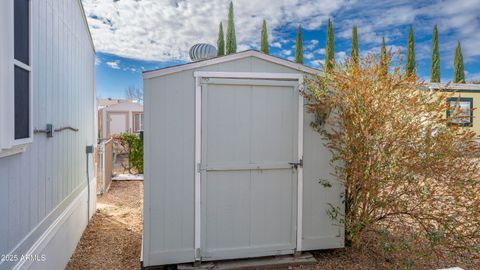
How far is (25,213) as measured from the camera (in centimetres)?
224

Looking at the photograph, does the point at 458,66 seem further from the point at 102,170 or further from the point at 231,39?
the point at 102,170

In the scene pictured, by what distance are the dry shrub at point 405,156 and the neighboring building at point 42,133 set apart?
9.16 ft

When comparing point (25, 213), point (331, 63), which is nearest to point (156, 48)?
point (331, 63)

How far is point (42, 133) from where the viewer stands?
8.66ft

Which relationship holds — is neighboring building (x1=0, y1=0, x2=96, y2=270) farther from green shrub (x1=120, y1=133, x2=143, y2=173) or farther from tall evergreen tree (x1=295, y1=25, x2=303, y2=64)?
tall evergreen tree (x1=295, y1=25, x2=303, y2=64)

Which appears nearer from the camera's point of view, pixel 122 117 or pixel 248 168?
pixel 248 168

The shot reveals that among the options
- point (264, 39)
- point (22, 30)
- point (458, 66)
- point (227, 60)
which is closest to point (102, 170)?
point (227, 60)

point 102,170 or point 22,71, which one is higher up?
point 22,71

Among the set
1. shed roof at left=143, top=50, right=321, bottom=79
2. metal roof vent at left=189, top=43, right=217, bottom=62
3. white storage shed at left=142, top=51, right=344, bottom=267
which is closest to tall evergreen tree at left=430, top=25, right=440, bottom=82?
shed roof at left=143, top=50, right=321, bottom=79

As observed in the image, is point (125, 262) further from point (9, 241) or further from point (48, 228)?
point (9, 241)

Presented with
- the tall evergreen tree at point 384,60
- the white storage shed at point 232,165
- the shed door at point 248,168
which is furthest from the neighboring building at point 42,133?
the tall evergreen tree at point 384,60

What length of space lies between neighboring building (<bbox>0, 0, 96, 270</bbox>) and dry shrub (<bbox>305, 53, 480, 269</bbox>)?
279 centimetres

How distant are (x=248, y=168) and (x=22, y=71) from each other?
2.31 meters

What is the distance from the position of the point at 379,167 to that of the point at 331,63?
1.36 meters
